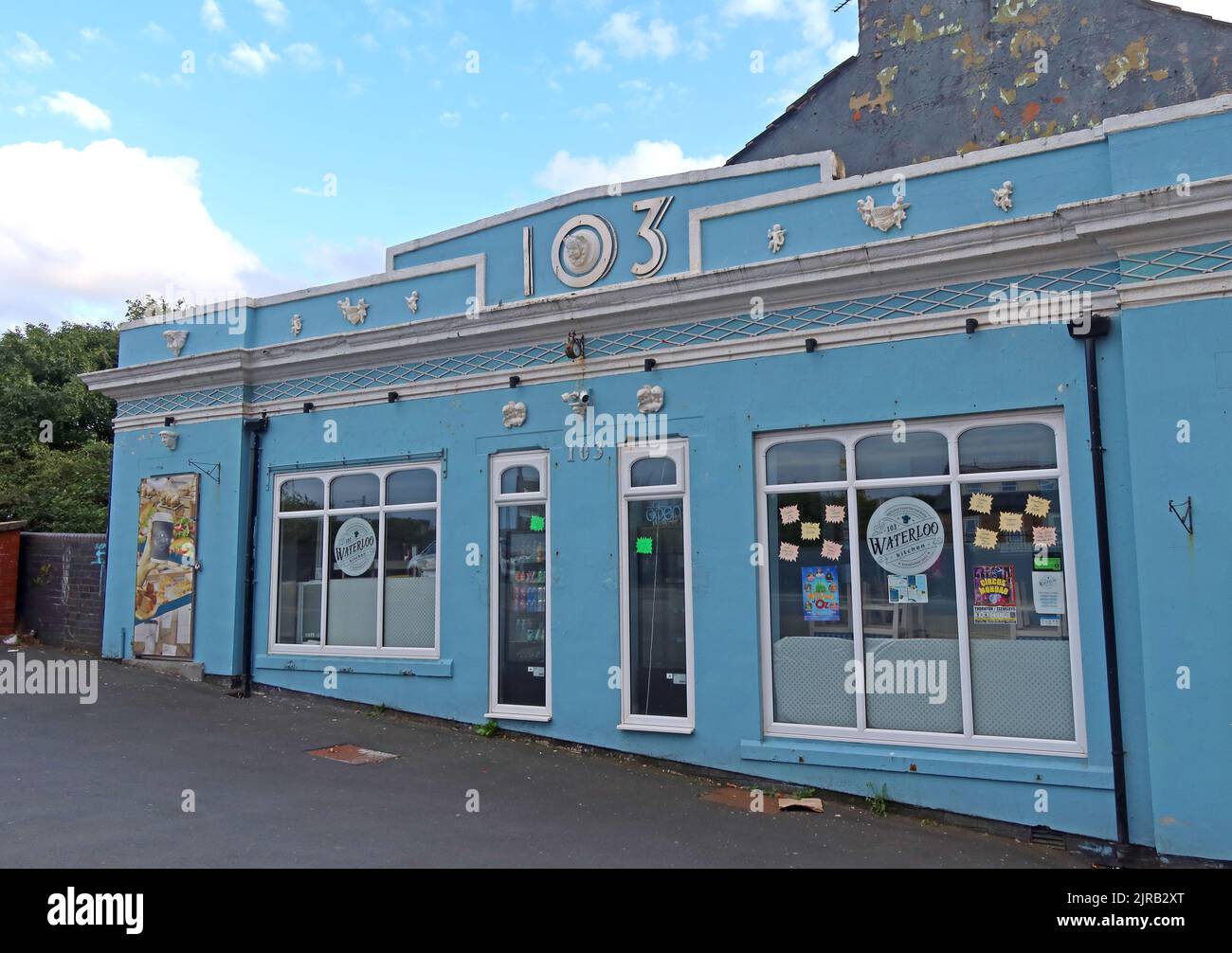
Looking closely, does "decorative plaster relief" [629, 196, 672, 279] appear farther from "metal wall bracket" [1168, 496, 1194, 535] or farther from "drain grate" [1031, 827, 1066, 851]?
"drain grate" [1031, 827, 1066, 851]

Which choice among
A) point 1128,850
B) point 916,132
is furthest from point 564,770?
point 916,132

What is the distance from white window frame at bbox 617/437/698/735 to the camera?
28.0ft

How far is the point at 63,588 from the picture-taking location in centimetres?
1384

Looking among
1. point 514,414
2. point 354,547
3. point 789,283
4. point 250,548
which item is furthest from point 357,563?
point 789,283

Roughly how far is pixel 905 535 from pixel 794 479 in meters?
1.09

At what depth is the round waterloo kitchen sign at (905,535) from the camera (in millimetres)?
7637

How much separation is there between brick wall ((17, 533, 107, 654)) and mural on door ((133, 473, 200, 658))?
1276 mm

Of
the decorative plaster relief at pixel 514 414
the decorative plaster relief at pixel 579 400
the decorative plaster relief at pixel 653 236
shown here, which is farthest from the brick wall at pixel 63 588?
the decorative plaster relief at pixel 653 236

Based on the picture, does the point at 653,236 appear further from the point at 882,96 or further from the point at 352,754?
the point at 352,754

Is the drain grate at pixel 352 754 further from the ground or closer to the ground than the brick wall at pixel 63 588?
closer to the ground

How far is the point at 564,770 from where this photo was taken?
8562 mm

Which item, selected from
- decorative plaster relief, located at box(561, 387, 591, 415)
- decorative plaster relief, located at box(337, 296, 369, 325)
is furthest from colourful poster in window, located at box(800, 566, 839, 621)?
decorative plaster relief, located at box(337, 296, 369, 325)

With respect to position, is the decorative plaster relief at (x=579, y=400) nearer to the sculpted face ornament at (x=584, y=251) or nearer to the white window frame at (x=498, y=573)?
the white window frame at (x=498, y=573)

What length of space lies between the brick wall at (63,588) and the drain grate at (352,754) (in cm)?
584
